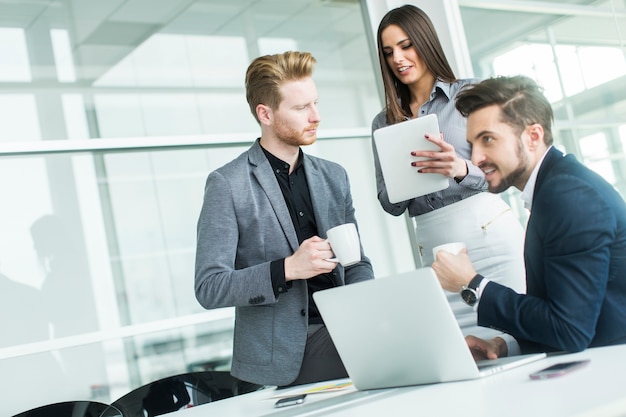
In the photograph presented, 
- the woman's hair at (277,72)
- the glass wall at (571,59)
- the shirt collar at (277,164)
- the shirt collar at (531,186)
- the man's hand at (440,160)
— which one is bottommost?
the shirt collar at (531,186)

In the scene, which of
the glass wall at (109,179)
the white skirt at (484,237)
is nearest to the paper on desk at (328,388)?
the white skirt at (484,237)

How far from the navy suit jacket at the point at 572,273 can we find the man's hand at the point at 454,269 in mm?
53

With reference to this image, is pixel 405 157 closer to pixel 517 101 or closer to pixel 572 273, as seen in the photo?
pixel 517 101

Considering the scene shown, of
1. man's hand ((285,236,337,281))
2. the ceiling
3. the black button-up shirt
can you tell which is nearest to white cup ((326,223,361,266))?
man's hand ((285,236,337,281))

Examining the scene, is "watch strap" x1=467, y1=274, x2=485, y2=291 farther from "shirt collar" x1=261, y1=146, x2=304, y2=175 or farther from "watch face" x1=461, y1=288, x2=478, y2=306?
"shirt collar" x1=261, y1=146, x2=304, y2=175

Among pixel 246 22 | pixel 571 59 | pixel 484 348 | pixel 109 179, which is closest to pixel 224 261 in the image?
pixel 484 348

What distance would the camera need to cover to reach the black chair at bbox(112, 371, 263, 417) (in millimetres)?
2641

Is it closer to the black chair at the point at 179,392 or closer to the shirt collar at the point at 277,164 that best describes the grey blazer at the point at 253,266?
the shirt collar at the point at 277,164

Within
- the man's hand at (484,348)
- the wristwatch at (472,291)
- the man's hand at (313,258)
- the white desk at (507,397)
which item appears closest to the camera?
the white desk at (507,397)

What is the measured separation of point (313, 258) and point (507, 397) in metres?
0.92

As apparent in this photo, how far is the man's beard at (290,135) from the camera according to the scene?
2.61 meters

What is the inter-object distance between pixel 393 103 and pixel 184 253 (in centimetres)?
156

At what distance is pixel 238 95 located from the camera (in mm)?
4348

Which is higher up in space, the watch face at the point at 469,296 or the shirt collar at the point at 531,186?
the shirt collar at the point at 531,186
